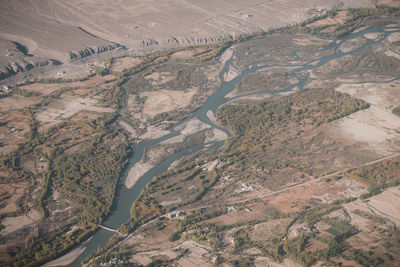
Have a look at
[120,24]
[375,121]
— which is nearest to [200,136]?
[375,121]

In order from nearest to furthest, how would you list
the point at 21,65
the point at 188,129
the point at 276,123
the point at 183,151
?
the point at 183,151, the point at 188,129, the point at 276,123, the point at 21,65

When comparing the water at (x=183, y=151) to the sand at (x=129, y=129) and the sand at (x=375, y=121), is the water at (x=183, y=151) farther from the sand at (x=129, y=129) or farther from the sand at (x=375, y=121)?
the sand at (x=375, y=121)

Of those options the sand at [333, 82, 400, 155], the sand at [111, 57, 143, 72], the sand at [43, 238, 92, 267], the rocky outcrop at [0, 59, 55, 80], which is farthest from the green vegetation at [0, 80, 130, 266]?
the sand at [333, 82, 400, 155]

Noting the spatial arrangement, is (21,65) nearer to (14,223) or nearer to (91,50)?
(91,50)

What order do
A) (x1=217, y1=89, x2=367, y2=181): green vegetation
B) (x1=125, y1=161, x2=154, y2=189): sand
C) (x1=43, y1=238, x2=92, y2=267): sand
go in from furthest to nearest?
(x1=217, y1=89, x2=367, y2=181): green vegetation
(x1=125, y1=161, x2=154, y2=189): sand
(x1=43, y1=238, x2=92, y2=267): sand

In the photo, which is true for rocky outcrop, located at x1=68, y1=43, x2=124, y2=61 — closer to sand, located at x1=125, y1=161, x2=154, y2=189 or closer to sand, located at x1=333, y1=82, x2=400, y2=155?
sand, located at x1=125, y1=161, x2=154, y2=189

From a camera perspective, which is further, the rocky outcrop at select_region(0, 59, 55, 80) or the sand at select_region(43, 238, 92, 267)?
the rocky outcrop at select_region(0, 59, 55, 80)
